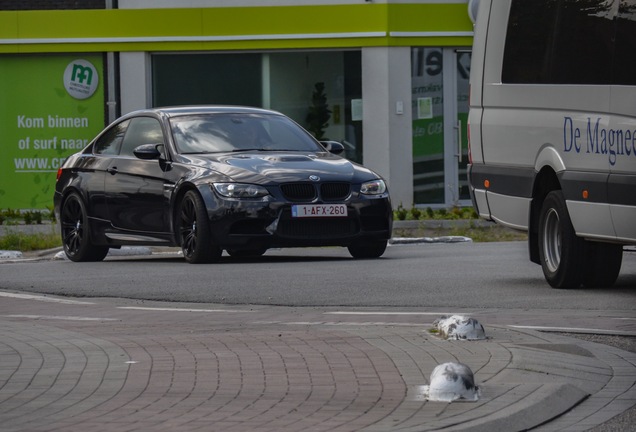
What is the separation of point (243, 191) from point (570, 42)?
12.6 ft

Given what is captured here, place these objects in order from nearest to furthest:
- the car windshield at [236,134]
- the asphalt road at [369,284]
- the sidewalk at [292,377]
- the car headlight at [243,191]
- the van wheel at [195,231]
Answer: the sidewalk at [292,377] < the asphalt road at [369,284] < the car headlight at [243,191] < the van wheel at [195,231] < the car windshield at [236,134]

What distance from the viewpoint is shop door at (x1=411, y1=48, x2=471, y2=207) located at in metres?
29.0

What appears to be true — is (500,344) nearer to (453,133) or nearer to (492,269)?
(492,269)

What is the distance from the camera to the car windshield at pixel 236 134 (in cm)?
1573

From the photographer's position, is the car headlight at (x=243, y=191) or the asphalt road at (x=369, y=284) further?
the car headlight at (x=243, y=191)

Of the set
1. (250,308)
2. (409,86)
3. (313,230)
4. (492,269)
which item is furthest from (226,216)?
(409,86)

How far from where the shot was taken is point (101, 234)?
16.6 m

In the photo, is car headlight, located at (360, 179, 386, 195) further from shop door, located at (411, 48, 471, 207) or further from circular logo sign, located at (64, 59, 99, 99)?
circular logo sign, located at (64, 59, 99, 99)

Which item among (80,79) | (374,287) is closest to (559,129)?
(374,287)

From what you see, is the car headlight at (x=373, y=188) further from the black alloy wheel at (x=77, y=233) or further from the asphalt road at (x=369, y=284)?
the black alloy wheel at (x=77, y=233)

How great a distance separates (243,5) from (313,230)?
15369 mm

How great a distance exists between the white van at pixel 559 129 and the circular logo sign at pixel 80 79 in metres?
16.8

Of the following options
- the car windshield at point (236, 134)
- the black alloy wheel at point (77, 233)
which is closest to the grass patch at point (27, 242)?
the black alloy wheel at point (77, 233)

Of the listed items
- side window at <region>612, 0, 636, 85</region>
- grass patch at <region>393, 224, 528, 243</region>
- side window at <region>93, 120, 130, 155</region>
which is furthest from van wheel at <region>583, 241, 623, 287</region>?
grass patch at <region>393, 224, 528, 243</region>
